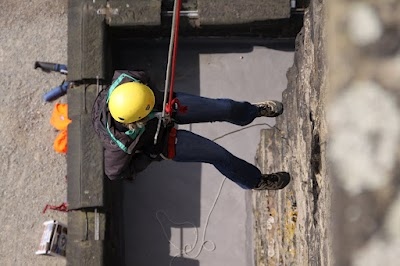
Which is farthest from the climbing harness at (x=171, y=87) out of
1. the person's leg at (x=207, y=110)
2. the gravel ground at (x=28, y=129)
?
the gravel ground at (x=28, y=129)

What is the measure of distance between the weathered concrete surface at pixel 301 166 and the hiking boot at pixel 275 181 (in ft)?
0.15

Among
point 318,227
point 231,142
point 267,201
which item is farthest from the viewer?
point 231,142

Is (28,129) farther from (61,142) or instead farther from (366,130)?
(366,130)

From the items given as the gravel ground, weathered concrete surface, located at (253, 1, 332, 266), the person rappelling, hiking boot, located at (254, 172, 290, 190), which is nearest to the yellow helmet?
the person rappelling

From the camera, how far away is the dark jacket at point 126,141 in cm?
278

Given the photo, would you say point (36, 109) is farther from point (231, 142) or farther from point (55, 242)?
point (231, 142)

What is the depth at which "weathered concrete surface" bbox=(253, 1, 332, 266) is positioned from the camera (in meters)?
2.33

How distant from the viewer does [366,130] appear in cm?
136

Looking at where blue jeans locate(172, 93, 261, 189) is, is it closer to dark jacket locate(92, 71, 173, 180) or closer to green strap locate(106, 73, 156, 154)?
dark jacket locate(92, 71, 173, 180)

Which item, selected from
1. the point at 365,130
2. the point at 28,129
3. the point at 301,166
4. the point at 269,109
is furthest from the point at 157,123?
the point at 28,129

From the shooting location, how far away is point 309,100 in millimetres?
2809

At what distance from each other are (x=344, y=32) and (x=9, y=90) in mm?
3500

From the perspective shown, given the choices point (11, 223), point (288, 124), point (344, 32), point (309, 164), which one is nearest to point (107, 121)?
point (309, 164)

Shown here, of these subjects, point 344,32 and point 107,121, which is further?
point 107,121
